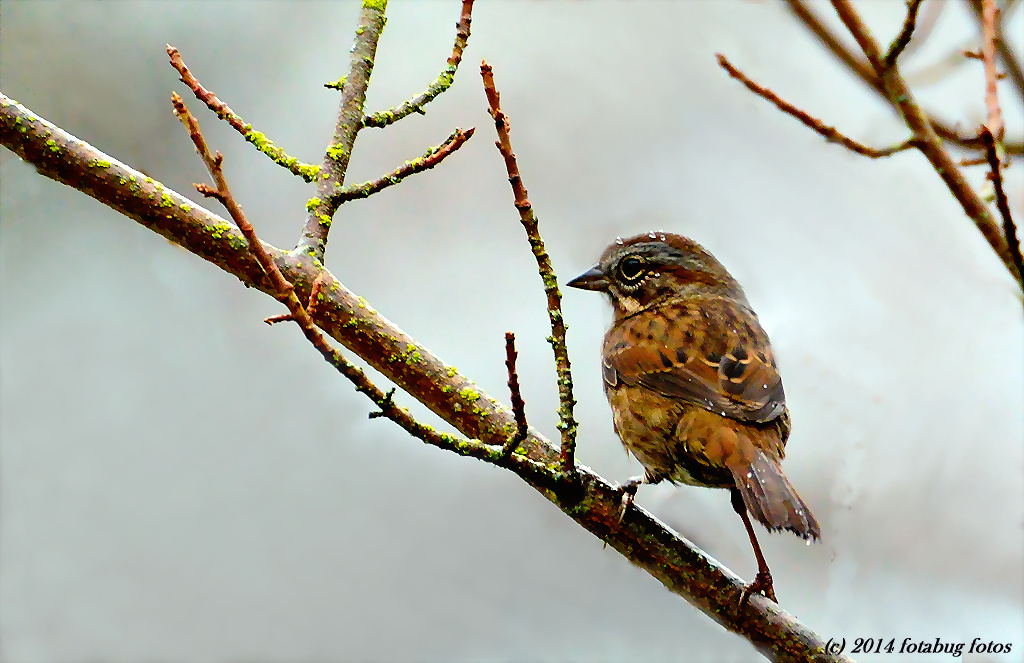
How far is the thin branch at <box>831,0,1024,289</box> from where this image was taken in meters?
1.96

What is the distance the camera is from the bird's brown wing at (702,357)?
10.7 feet

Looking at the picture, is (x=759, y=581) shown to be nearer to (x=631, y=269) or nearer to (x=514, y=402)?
(x=514, y=402)

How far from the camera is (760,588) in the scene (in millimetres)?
2734

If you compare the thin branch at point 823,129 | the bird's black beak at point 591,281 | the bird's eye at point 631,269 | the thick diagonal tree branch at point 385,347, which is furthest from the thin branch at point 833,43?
the bird's black beak at point 591,281

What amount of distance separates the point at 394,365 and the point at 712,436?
3.83 feet

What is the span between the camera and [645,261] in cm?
406

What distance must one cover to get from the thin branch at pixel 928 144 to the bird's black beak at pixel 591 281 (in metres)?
2.01

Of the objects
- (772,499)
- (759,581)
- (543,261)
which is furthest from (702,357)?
(543,261)

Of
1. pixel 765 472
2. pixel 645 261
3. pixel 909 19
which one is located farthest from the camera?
pixel 645 261

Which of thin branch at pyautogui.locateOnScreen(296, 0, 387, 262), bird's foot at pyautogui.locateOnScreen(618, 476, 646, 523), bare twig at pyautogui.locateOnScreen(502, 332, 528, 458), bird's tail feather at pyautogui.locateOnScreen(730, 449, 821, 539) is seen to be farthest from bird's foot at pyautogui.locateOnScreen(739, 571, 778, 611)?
thin branch at pyautogui.locateOnScreen(296, 0, 387, 262)

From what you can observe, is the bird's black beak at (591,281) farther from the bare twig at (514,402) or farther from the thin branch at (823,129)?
the bare twig at (514,402)

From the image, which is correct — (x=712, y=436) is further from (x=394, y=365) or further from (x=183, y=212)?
(x=183, y=212)

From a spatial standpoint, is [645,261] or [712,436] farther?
[645,261]

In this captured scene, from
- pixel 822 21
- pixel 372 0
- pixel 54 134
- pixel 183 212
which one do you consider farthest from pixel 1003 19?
pixel 54 134
